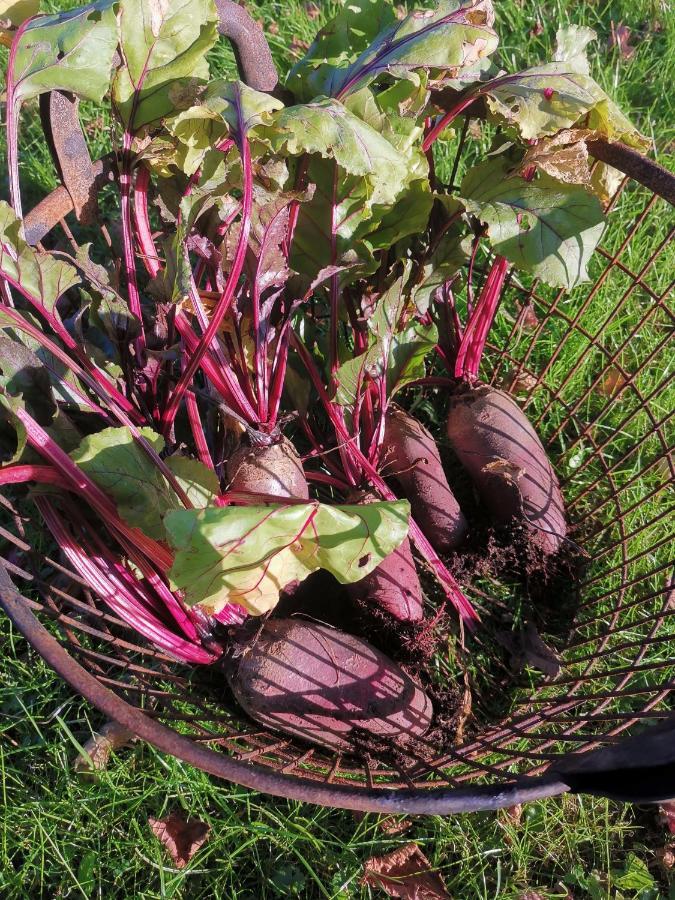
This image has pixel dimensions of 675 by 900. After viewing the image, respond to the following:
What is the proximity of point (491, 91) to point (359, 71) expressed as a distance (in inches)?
10.9

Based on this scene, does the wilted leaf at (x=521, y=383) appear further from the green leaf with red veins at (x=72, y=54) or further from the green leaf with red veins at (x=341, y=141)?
the green leaf with red veins at (x=72, y=54)

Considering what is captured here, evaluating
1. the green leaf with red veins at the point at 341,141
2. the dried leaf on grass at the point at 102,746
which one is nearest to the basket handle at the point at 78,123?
the green leaf with red veins at the point at 341,141

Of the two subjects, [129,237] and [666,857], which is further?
[666,857]

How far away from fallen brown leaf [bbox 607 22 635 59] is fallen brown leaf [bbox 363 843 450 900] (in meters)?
2.78

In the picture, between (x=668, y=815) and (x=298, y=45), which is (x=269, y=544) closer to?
(x=668, y=815)

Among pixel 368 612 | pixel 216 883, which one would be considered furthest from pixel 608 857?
pixel 216 883

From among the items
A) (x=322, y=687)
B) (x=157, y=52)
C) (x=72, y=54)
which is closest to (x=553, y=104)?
(x=157, y=52)

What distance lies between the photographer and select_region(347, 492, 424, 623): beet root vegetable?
1713 millimetres

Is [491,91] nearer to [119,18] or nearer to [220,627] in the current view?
[119,18]

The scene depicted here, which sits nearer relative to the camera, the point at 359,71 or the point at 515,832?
the point at 359,71

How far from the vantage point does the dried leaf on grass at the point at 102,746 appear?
1.77m

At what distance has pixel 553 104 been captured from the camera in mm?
1454

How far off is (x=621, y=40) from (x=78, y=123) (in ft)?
7.19

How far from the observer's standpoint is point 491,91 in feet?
4.95
